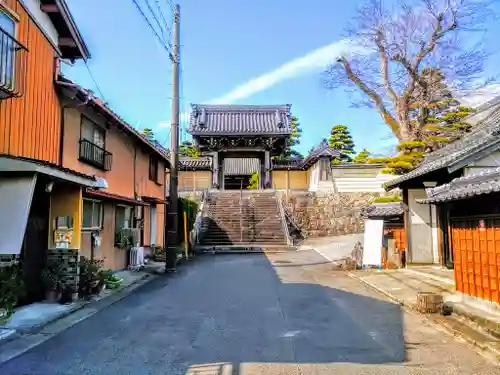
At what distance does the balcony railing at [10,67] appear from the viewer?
264 inches

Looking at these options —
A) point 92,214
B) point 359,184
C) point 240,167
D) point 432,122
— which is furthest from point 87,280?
point 240,167

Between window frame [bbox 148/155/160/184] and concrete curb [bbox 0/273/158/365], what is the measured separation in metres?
9.34

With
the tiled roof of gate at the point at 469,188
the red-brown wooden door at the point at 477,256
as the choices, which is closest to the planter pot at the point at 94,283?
the tiled roof of gate at the point at 469,188

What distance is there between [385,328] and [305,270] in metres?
7.73

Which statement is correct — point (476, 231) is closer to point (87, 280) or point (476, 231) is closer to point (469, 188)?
point (469, 188)

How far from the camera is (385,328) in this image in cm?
648

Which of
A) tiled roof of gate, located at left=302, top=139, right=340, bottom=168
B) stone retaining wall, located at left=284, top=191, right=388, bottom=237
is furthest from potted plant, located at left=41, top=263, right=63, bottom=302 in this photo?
tiled roof of gate, located at left=302, top=139, right=340, bottom=168

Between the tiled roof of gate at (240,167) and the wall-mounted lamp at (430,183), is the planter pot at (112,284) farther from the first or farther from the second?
the tiled roof of gate at (240,167)

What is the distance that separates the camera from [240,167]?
41.1 m

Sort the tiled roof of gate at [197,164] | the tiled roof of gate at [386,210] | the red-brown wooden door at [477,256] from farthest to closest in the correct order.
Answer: the tiled roof of gate at [197,164]
the tiled roof of gate at [386,210]
the red-brown wooden door at [477,256]

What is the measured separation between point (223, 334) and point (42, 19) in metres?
8.05

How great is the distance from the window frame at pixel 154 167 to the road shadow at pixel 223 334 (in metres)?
9.06

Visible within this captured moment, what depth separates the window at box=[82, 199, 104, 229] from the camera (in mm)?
10922

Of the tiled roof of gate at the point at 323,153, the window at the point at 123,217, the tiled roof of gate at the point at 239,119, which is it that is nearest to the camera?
the window at the point at 123,217
